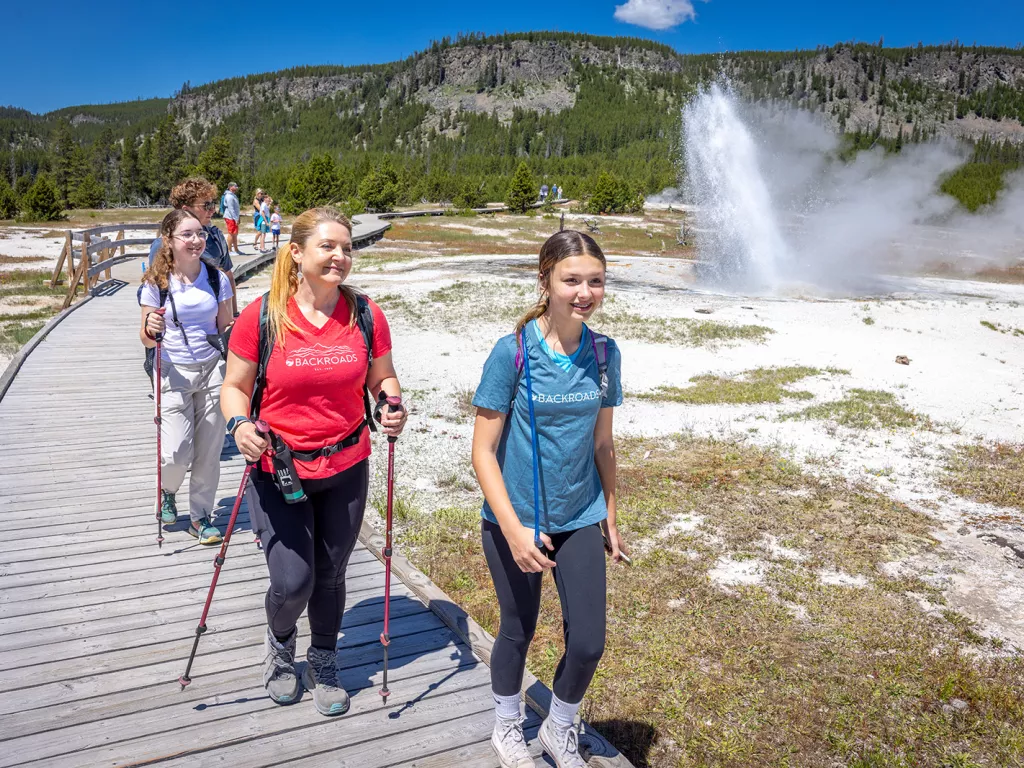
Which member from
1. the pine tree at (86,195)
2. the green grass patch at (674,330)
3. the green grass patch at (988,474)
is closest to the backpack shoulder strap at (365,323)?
the green grass patch at (988,474)

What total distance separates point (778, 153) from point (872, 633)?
108 feet

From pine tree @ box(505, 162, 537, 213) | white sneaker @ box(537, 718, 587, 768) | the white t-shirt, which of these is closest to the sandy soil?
the white t-shirt

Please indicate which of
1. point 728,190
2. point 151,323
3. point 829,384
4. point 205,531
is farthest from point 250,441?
point 728,190

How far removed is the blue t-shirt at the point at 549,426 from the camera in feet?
9.08

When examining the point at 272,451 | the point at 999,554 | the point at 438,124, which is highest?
the point at 438,124

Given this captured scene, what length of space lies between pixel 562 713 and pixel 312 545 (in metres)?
1.23

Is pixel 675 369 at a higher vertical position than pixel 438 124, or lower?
lower

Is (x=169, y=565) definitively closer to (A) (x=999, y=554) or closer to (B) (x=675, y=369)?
(A) (x=999, y=554)

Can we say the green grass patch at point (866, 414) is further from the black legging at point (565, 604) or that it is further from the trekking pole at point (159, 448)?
the black legging at point (565, 604)

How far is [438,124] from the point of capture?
19738 centimetres

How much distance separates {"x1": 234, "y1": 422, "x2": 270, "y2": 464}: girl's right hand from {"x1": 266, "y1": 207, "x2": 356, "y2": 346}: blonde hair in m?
0.37

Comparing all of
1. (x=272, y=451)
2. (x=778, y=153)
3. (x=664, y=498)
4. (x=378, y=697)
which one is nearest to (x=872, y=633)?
(x=664, y=498)

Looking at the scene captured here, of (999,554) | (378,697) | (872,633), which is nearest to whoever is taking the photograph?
(378,697)

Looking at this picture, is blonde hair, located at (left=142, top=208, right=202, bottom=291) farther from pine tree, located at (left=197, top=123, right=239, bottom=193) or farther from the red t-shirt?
pine tree, located at (left=197, top=123, right=239, bottom=193)
